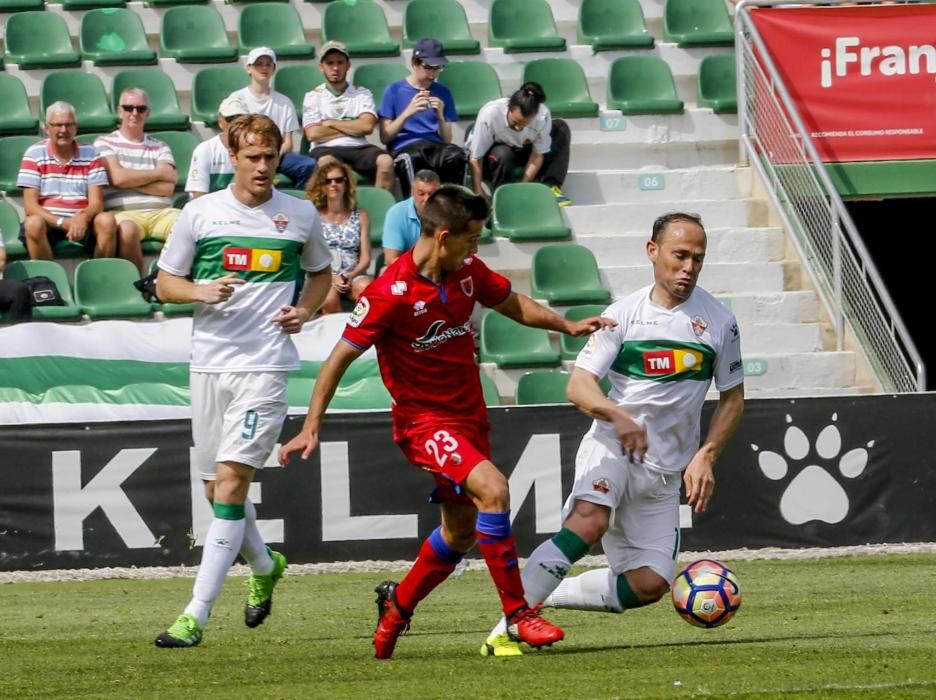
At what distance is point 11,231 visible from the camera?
14023 millimetres

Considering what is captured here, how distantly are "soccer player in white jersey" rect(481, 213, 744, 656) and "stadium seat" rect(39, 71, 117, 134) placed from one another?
9.69m

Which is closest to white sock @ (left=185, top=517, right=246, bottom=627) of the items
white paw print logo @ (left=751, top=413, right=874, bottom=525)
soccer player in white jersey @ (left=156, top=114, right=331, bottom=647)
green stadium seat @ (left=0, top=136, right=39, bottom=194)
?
soccer player in white jersey @ (left=156, top=114, right=331, bottom=647)

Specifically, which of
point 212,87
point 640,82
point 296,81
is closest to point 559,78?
point 640,82

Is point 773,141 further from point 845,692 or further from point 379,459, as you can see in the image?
point 845,692

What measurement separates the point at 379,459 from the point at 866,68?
672cm

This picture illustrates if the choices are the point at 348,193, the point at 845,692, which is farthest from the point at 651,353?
the point at 348,193

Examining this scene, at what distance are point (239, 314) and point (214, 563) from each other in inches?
43.0

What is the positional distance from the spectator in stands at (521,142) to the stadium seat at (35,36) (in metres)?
4.43

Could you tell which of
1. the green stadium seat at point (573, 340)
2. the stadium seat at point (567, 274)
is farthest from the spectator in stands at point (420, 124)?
the green stadium seat at point (573, 340)

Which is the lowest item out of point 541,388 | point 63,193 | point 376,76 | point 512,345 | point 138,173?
point 541,388

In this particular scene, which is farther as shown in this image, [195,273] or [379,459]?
[379,459]

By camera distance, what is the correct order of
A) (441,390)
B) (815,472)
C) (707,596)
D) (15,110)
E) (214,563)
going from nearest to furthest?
(441,390) → (707,596) → (214,563) → (815,472) → (15,110)

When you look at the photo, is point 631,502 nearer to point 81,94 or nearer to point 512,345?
point 512,345

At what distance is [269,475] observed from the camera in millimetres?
11242
